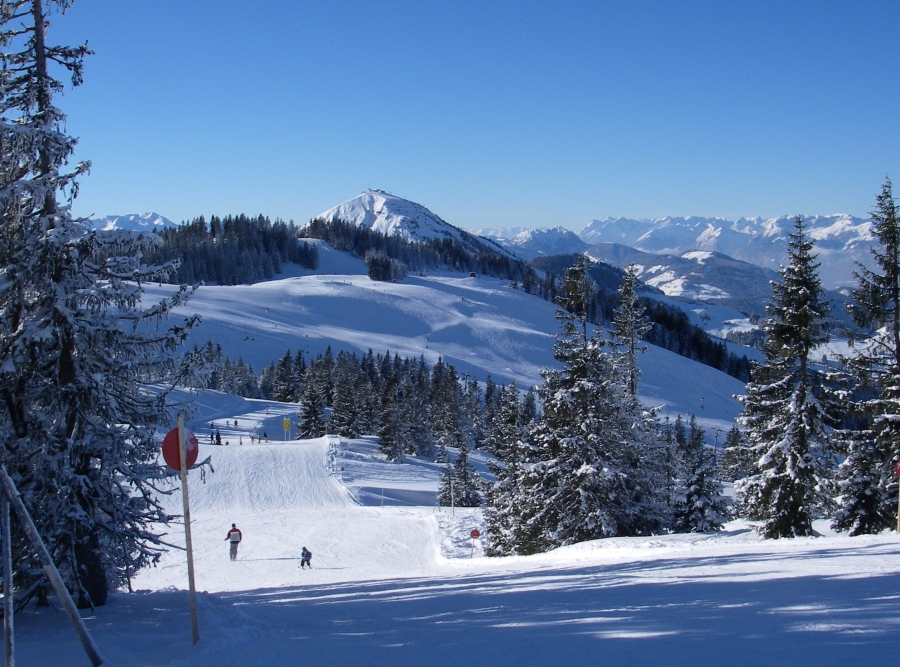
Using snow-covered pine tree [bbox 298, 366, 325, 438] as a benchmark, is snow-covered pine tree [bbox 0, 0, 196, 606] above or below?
above

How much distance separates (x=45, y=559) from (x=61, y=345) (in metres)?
4.10

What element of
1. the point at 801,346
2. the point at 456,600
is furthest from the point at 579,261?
the point at 456,600

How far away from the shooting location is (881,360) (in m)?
19.0

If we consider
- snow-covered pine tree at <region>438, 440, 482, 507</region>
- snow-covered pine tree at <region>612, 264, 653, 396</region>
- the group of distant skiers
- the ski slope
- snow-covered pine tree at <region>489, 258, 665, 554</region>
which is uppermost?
snow-covered pine tree at <region>612, 264, 653, 396</region>

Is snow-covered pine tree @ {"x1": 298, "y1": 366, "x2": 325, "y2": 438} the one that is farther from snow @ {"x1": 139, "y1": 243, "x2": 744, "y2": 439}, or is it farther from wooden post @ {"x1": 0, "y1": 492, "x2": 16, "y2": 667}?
wooden post @ {"x1": 0, "y1": 492, "x2": 16, "y2": 667}

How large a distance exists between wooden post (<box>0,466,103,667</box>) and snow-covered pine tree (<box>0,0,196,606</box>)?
120 inches

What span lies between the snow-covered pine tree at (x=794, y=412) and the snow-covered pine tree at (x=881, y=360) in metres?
1.08

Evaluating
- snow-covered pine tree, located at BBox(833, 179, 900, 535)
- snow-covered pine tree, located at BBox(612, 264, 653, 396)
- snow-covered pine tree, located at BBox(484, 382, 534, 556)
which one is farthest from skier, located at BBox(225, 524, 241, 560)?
snow-covered pine tree, located at BBox(612, 264, 653, 396)

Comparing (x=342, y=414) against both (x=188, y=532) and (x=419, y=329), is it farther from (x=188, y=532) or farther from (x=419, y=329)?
(x=419, y=329)

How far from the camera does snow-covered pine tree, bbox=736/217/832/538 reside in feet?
62.5

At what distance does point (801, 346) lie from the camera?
19.4 meters

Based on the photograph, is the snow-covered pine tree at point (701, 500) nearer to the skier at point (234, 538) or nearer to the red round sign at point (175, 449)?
the skier at point (234, 538)

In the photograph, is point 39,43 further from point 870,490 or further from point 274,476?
point 274,476

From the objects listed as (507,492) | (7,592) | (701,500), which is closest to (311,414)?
(507,492)
